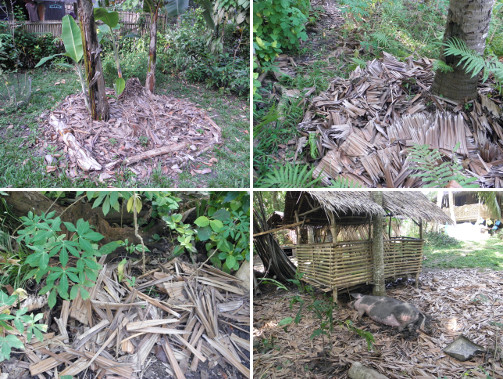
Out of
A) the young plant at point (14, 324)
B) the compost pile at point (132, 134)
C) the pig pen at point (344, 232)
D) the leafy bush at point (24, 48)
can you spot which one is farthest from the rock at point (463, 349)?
the leafy bush at point (24, 48)

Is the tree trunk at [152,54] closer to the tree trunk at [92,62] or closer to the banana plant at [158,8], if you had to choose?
the banana plant at [158,8]

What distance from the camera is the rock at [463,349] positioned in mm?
2035

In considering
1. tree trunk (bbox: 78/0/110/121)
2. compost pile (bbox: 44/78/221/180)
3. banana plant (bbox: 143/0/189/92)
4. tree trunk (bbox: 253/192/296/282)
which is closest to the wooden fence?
banana plant (bbox: 143/0/189/92)

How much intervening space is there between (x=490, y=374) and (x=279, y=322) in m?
1.19

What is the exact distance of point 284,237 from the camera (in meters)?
2.51

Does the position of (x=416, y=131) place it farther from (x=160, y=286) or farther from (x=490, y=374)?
(x=160, y=286)

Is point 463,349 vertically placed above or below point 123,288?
below

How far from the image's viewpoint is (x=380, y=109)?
8.82 feet

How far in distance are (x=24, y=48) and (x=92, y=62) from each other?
63.5 inches

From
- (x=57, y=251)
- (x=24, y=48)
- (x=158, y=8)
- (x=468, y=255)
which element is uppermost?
(x=158, y=8)

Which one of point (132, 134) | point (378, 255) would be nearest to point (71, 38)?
point (132, 134)

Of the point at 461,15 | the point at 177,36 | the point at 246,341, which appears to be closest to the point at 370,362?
the point at 246,341

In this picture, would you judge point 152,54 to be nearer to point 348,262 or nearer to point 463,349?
point 348,262

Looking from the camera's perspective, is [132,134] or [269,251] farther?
[132,134]
